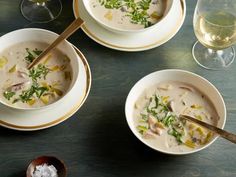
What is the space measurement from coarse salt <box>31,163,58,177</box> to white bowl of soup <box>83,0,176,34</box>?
52 centimetres

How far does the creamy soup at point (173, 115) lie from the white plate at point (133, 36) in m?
0.18

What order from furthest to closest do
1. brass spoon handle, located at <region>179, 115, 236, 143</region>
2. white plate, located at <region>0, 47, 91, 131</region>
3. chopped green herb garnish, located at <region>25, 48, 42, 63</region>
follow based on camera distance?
chopped green herb garnish, located at <region>25, 48, 42, 63</region>, white plate, located at <region>0, 47, 91, 131</region>, brass spoon handle, located at <region>179, 115, 236, 143</region>

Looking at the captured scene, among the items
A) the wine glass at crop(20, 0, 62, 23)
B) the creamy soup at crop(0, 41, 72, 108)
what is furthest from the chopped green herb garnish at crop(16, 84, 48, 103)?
the wine glass at crop(20, 0, 62, 23)

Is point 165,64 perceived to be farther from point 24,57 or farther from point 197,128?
point 24,57

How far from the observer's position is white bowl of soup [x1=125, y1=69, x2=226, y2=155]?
1.47m

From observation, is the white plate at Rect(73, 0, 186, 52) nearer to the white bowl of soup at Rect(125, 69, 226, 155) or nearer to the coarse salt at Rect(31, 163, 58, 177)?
the white bowl of soup at Rect(125, 69, 226, 155)

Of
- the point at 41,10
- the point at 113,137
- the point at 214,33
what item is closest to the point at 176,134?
the point at 113,137

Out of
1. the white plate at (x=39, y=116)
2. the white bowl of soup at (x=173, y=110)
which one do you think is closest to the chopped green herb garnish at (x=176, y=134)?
the white bowl of soup at (x=173, y=110)

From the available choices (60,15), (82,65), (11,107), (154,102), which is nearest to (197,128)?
(154,102)

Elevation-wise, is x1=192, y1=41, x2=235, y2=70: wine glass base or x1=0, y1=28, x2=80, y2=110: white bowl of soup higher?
x1=192, y1=41, x2=235, y2=70: wine glass base

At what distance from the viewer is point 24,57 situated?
1.64m

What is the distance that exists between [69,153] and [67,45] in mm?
345

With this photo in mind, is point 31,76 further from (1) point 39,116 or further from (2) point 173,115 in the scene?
(2) point 173,115

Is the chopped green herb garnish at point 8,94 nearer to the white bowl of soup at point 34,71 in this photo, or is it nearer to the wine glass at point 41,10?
the white bowl of soup at point 34,71
